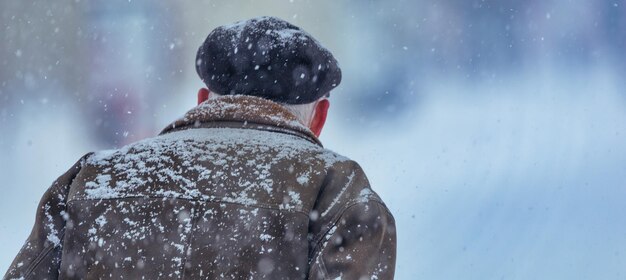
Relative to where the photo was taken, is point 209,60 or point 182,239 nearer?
point 182,239

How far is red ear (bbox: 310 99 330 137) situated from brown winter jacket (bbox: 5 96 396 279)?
0.54 feet

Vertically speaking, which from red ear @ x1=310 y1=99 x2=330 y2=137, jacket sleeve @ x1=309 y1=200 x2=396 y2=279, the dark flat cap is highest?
the dark flat cap

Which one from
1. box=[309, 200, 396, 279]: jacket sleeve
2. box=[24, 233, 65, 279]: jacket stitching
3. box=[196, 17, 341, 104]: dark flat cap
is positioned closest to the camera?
box=[309, 200, 396, 279]: jacket sleeve

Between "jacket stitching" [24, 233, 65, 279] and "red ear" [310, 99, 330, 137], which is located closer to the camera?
"jacket stitching" [24, 233, 65, 279]

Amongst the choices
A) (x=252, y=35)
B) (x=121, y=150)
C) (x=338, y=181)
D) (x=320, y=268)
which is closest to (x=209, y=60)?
(x=252, y=35)

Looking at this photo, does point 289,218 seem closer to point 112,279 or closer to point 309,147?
point 309,147

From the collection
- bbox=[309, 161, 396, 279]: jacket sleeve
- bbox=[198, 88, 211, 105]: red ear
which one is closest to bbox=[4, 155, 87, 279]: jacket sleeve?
bbox=[198, 88, 211, 105]: red ear

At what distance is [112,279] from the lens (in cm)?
195

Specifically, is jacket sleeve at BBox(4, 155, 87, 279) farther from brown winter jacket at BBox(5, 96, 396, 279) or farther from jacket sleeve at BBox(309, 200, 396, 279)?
jacket sleeve at BBox(309, 200, 396, 279)

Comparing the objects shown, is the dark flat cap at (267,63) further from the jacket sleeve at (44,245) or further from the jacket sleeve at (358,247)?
the jacket sleeve at (44,245)

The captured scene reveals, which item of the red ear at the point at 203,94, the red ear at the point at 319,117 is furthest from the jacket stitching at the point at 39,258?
the red ear at the point at 319,117

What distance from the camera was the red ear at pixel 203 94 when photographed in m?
2.30

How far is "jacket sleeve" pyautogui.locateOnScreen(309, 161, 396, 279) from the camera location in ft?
6.25

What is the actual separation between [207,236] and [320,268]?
A: 287 millimetres
